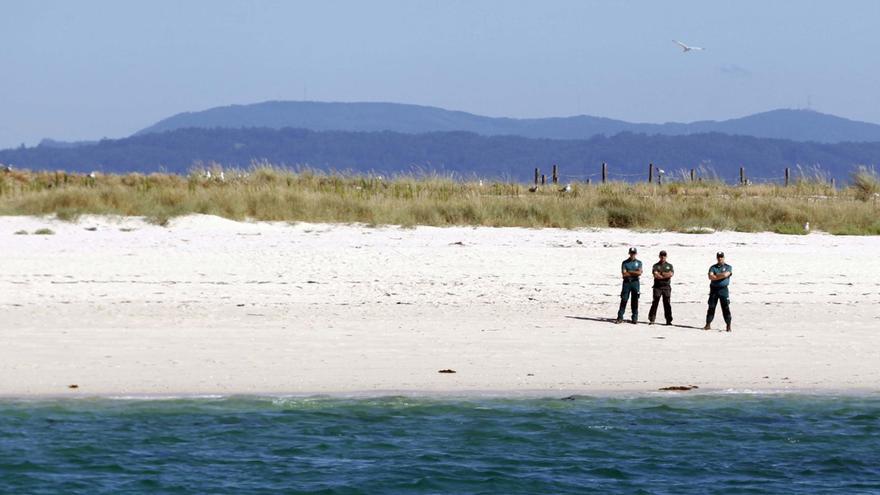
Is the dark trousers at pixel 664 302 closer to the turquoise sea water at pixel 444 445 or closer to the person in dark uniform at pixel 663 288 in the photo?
the person in dark uniform at pixel 663 288

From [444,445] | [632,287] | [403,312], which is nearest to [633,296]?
[632,287]

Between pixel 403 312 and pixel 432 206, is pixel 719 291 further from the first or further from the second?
pixel 432 206

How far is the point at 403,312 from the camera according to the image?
19.0m

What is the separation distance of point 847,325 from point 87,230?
13.4 m

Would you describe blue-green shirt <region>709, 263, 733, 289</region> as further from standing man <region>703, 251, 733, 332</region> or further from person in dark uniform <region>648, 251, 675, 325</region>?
person in dark uniform <region>648, 251, 675, 325</region>

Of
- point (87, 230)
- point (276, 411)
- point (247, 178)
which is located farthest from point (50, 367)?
point (247, 178)

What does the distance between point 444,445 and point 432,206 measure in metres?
15.5

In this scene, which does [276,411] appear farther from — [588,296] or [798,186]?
[798,186]

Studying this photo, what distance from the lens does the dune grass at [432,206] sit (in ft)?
92.1

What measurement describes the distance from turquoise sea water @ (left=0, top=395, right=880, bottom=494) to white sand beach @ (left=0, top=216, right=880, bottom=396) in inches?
13.9

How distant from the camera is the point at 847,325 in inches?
Answer: 723

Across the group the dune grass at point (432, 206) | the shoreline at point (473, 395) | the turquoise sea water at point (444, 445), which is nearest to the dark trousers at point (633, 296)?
the shoreline at point (473, 395)

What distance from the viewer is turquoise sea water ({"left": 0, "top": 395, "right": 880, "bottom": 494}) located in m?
12.7

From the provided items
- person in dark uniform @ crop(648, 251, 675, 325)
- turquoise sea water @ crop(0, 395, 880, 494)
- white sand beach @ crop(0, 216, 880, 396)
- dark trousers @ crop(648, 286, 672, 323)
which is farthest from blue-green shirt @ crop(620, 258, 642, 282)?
turquoise sea water @ crop(0, 395, 880, 494)
